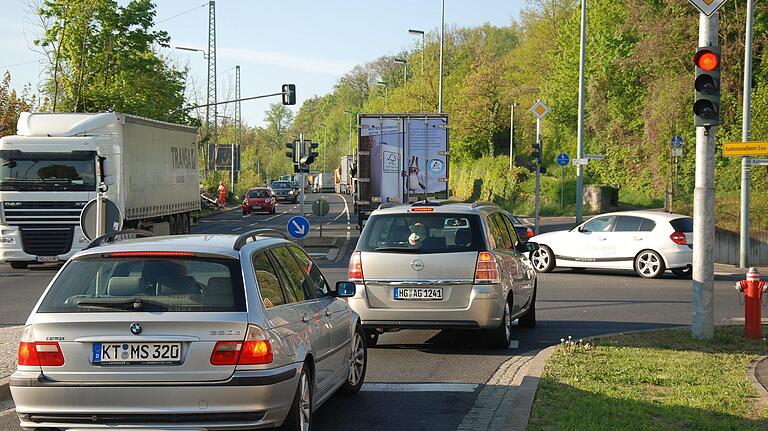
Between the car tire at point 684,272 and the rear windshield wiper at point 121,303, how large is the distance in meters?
18.9

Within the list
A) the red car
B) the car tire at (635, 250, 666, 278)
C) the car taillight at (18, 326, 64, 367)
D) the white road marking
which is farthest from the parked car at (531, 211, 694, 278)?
the red car

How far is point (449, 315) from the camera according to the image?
12.2 m

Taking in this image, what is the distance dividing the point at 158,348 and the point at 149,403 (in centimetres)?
34

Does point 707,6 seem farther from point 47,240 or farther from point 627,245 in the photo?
point 47,240

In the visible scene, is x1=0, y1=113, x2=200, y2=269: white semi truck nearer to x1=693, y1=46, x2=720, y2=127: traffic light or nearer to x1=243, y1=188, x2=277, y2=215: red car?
x1=693, y1=46, x2=720, y2=127: traffic light

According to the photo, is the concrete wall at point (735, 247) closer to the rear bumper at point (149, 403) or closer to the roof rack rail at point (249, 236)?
the roof rack rail at point (249, 236)

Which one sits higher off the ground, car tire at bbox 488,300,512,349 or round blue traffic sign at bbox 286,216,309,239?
round blue traffic sign at bbox 286,216,309,239

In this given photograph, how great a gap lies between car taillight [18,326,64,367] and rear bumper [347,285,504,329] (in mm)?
5610

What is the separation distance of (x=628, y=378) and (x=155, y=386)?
4970 mm

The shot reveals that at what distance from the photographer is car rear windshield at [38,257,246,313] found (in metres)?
6.91

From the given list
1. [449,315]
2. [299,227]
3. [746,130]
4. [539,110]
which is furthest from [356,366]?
[539,110]

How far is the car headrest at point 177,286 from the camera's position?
7.02 m

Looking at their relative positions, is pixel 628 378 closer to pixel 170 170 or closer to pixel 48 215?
pixel 48 215

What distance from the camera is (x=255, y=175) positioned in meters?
97.5
